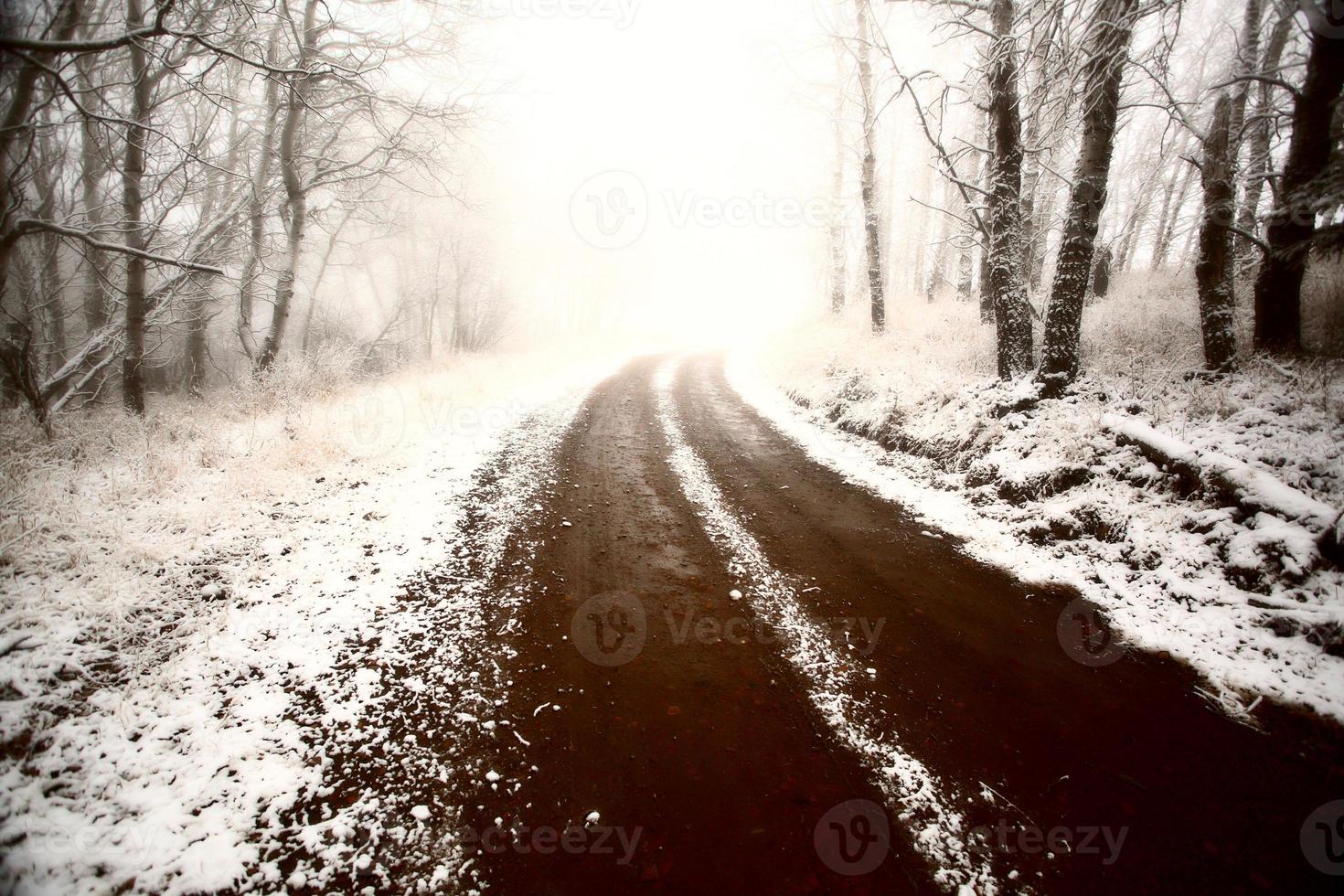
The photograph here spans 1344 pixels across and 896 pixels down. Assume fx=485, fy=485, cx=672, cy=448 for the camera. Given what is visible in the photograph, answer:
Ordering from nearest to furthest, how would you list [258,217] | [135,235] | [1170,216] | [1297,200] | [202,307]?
[1297,200] → [135,235] → [258,217] → [202,307] → [1170,216]

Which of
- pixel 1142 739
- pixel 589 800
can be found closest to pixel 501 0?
pixel 589 800

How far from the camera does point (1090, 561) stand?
4828 millimetres

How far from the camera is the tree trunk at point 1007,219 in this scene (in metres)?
7.34

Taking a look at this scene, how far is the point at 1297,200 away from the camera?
5.32 metres

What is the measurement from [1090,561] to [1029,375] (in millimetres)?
3875

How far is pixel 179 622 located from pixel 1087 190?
11.2 m

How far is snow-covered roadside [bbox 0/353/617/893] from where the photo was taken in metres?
2.38

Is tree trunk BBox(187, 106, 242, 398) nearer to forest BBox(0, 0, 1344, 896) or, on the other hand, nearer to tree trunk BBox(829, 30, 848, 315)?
forest BBox(0, 0, 1344, 896)

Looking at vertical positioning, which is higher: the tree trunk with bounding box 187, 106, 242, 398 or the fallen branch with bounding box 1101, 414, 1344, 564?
the tree trunk with bounding box 187, 106, 242, 398

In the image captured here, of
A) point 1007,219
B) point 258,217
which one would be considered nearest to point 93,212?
point 258,217

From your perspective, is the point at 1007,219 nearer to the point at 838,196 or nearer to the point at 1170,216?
the point at 838,196

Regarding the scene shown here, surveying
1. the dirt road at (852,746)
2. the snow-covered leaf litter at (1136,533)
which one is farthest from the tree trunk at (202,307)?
the snow-covered leaf litter at (1136,533)

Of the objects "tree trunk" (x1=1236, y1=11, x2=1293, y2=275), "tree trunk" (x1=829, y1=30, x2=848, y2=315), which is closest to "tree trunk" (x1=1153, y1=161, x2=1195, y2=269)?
"tree trunk" (x1=1236, y1=11, x2=1293, y2=275)

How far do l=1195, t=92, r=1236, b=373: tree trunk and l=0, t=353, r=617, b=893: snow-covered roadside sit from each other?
1012 centimetres
